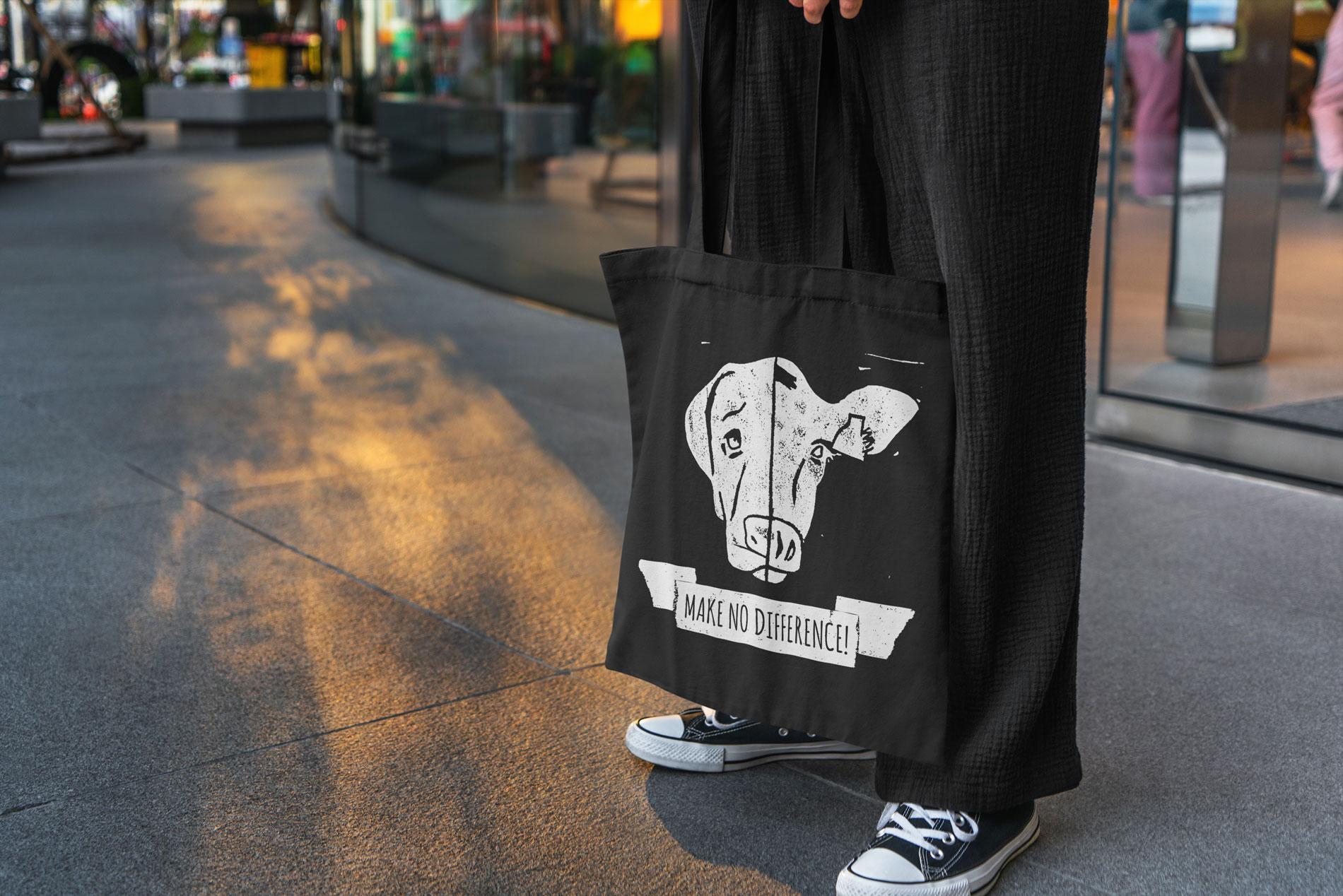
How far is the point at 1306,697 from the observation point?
218 cm

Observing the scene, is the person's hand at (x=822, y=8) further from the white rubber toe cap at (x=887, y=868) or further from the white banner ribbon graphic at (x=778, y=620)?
the white rubber toe cap at (x=887, y=868)

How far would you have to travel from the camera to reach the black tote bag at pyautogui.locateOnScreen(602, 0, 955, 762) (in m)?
1.49

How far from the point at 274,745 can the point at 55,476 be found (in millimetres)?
1715

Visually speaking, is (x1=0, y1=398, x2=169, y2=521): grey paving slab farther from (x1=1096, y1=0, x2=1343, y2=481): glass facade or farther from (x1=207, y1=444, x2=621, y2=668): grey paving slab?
(x1=1096, y1=0, x2=1343, y2=481): glass facade

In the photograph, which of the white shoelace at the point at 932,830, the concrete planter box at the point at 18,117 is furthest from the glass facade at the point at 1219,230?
the concrete planter box at the point at 18,117

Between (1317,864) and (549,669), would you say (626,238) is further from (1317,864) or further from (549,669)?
(1317,864)

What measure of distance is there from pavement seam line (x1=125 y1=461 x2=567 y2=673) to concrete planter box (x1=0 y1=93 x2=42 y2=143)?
9.40m

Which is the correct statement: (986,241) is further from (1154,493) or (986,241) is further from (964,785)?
(1154,493)

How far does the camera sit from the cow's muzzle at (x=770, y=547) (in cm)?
156

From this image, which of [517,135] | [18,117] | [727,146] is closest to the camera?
[727,146]

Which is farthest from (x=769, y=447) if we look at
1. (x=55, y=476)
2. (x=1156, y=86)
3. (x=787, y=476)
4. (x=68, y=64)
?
(x=68, y=64)

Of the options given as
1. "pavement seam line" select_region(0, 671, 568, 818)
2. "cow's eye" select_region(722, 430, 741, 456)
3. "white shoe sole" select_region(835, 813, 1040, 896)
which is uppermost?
"cow's eye" select_region(722, 430, 741, 456)

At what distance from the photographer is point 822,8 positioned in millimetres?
1488

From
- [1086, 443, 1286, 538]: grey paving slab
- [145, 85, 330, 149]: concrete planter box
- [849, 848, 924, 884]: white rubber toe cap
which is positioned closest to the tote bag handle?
[849, 848, 924, 884]: white rubber toe cap
